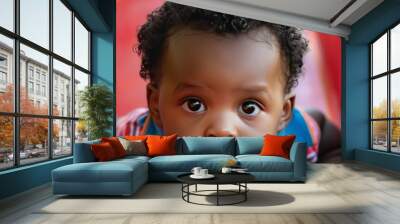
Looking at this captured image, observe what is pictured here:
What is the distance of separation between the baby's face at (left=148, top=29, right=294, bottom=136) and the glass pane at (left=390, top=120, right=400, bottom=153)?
2343 mm

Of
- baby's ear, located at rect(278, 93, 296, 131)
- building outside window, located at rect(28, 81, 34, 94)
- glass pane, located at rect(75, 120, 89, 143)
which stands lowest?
glass pane, located at rect(75, 120, 89, 143)

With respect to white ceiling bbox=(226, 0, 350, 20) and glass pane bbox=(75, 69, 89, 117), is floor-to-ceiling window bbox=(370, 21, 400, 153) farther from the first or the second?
glass pane bbox=(75, 69, 89, 117)

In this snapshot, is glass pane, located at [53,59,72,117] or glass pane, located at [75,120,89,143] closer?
glass pane, located at [53,59,72,117]

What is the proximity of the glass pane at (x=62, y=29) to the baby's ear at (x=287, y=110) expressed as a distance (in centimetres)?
480

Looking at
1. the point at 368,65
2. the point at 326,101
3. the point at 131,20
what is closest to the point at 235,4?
the point at 131,20

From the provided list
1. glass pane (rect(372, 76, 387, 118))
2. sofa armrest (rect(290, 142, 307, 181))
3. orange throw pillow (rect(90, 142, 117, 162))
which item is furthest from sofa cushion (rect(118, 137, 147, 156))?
glass pane (rect(372, 76, 387, 118))

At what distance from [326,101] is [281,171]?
12.0 ft

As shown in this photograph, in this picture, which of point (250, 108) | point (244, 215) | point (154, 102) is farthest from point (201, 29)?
point (244, 215)

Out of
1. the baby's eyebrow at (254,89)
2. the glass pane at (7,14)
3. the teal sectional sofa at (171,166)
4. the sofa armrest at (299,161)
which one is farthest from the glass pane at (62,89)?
the sofa armrest at (299,161)

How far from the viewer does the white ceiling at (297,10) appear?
7.40m

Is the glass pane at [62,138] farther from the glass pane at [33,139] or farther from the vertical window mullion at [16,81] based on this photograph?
the vertical window mullion at [16,81]

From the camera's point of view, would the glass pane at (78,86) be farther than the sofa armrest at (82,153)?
Yes

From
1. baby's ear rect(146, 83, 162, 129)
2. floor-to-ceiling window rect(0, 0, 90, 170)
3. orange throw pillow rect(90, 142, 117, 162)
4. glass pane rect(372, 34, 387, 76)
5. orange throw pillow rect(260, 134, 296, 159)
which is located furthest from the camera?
baby's ear rect(146, 83, 162, 129)

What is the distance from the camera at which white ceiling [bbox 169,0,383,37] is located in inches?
291
